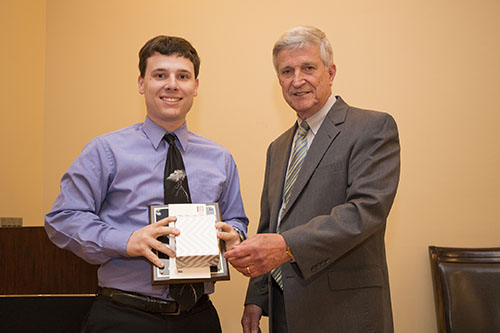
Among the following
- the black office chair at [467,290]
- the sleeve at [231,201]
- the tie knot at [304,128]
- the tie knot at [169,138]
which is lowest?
the black office chair at [467,290]

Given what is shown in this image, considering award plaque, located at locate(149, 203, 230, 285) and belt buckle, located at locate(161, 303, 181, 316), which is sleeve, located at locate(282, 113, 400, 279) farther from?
belt buckle, located at locate(161, 303, 181, 316)

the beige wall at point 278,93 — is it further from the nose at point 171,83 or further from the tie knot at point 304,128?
the nose at point 171,83

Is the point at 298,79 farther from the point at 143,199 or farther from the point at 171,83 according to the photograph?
the point at 143,199

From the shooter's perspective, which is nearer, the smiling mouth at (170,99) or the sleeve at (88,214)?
the sleeve at (88,214)

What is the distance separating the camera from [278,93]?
3.05 m

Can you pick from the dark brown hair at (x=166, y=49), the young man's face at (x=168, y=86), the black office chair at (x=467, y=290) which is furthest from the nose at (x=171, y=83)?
the black office chair at (x=467, y=290)

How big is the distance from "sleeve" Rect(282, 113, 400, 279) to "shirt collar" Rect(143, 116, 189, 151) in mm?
574

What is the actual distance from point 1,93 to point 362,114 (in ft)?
7.36

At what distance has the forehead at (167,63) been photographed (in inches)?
72.1

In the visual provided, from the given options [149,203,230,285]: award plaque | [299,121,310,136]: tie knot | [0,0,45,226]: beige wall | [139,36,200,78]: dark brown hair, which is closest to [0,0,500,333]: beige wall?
[0,0,45,226]: beige wall

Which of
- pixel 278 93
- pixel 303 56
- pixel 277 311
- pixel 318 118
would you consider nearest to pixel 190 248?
pixel 277 311

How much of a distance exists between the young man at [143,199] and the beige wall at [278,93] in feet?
3.80

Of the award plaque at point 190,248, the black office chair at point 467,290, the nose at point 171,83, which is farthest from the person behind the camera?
the black office chair at point 467,290

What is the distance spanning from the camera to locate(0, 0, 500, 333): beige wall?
286cm
